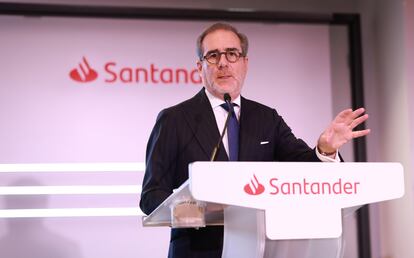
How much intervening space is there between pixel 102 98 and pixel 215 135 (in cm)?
220

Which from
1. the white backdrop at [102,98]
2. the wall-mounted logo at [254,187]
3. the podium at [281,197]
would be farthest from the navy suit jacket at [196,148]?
the white backdrop at [102,98]

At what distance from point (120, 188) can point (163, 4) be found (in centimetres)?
136

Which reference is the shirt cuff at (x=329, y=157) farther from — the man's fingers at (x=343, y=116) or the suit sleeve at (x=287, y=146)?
the suit sleeve at (x=287, y=146)

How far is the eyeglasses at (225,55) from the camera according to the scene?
1.93 metres

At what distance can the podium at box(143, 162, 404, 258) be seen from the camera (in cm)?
114

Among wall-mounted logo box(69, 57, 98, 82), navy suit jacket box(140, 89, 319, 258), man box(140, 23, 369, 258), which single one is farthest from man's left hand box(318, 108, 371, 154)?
wall-mounted logo box(69, 57, 98, 82)

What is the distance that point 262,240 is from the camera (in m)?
1.18

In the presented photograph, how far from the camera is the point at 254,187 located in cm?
116

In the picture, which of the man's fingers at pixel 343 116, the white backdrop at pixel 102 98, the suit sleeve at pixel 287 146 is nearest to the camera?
the man's fingers at pixel 343 116

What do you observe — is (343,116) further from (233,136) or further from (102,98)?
(102,98)

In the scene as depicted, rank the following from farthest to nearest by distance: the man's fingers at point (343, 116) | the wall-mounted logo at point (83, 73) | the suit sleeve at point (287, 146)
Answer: the wall-mounted logo at point (83, 73) < the suit sleeve at point (287, 146) < the man's fingers at point (343, 116)

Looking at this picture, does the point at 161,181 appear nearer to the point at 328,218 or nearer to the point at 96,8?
the point at 328,218

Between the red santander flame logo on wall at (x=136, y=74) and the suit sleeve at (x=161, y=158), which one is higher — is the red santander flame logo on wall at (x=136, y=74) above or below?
above

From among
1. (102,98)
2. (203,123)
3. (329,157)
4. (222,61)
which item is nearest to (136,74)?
(102,98)
